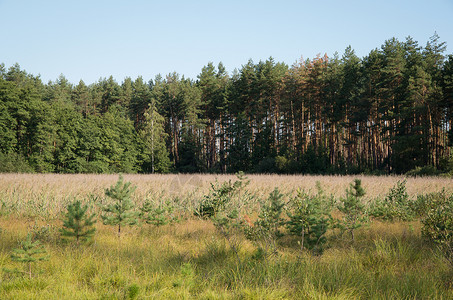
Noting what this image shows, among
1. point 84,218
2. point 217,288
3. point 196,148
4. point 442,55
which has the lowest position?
point 217,288

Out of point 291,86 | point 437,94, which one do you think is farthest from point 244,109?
point 437,94

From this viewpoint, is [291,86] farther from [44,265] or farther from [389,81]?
[44,265]

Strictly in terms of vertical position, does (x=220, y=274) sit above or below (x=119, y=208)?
below

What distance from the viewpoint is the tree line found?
2630 centimetres

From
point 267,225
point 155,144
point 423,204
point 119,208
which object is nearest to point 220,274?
point 267,225

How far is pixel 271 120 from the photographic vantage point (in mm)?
41562

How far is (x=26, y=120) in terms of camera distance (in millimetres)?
31703

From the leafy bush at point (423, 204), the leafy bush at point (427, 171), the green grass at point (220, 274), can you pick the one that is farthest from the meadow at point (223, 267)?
the leafy bush at point (427, 171)

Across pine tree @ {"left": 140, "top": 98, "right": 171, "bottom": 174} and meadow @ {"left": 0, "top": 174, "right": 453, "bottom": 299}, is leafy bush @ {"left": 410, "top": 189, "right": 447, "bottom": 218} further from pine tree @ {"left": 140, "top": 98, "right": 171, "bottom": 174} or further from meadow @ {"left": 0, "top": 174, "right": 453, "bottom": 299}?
pine tree @ {"left": 140, "top": 98, "right": 171, "bottom": 174}

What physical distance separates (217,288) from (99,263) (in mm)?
1768

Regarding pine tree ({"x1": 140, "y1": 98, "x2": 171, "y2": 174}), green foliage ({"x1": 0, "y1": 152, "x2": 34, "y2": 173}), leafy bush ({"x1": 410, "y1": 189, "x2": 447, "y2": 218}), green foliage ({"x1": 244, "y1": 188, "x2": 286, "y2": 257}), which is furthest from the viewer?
pine tree ({"x1": 140, "y1": 98, "x2": 171, "y2": 174})

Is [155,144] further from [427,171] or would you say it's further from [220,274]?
[220,274]

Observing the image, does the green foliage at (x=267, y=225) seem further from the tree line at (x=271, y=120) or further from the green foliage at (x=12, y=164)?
the green foliage at (x=12, y=164)

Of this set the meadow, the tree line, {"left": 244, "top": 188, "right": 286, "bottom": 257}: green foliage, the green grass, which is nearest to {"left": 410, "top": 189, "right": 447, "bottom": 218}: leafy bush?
the meadow
